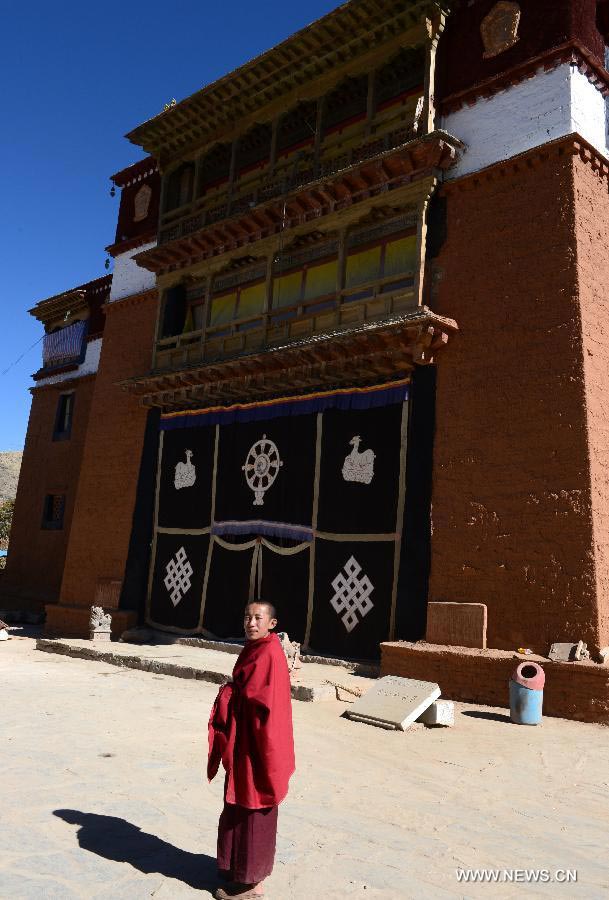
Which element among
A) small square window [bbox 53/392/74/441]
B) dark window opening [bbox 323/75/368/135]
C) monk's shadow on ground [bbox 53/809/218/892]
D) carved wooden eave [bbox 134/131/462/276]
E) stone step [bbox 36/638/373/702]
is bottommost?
monk's shadow on ground [bbox 53/809/218/892]

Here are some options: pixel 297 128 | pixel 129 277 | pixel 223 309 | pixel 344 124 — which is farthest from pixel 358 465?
pixel 129 277

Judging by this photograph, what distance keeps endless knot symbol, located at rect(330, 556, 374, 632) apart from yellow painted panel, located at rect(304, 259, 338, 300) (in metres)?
4.99

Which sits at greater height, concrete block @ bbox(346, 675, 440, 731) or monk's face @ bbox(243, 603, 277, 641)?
monk's face @ bbox(243, 603, 277, 641)

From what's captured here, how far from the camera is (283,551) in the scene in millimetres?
11688

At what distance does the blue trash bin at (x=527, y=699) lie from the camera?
23.7 ft

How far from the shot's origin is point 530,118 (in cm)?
995

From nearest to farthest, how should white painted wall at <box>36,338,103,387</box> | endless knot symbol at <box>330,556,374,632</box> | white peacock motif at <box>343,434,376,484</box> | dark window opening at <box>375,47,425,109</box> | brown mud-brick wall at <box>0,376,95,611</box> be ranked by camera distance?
endless knot symbol at <box>330,556,374,632</box>
white peacock motif at <box>343,434,376,484</box>
dark window opening at <box>375,47,425,109</box>
brown mud-brick wall at <box>0,376,95,611</box>
white painted wall at <box>36,338,103,387</box>

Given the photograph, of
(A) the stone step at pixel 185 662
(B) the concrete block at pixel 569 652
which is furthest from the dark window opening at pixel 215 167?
(B) the concrete block at pixel 569 652

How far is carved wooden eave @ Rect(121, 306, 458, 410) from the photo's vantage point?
394 inches

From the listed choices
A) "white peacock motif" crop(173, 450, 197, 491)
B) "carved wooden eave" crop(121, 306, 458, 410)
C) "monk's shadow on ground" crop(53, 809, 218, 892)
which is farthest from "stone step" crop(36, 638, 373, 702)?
"carved wooden eave" crop(121, 306, 458, 410)

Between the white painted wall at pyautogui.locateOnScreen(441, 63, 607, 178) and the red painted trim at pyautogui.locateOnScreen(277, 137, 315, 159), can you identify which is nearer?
the white painted wall at pyautogui.locateOnScreen(441, 63, 607, 178)

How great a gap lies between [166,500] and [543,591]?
8265 mm

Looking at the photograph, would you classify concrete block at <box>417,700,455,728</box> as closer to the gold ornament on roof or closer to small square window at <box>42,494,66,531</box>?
the gold ornament on roof

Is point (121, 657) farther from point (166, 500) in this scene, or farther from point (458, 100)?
point (458, 100)
